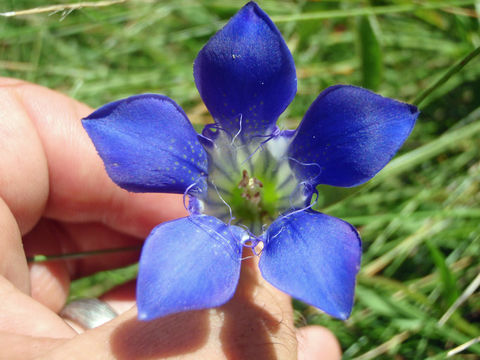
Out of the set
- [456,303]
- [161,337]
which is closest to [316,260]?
[161,337]

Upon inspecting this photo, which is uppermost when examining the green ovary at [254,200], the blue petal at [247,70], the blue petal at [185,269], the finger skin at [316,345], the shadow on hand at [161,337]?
the blue petal at [247,70]

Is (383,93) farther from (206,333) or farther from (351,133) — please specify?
(206,333)

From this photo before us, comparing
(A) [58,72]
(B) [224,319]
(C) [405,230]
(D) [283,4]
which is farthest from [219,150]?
(A) [58,72]

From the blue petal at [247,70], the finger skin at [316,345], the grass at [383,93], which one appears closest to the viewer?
the blue petal at [247,70]

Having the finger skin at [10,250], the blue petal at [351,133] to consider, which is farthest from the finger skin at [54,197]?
the blue petal at [351,133]

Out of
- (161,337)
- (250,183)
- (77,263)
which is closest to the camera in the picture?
(161,337)

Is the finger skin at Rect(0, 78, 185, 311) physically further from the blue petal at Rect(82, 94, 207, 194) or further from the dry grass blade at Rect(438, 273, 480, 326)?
the dry grass blade at Rect(438, 273, 480, 326)

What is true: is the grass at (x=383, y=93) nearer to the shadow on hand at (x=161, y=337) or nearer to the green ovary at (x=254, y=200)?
the green ovary at (x=254, y=200)

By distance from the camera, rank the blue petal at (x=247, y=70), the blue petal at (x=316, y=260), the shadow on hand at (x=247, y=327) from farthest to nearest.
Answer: the shadow on hand at (x=247, y=327), the blue petal at (x=247, y=70), the blue petal at (x=316, y=260)
